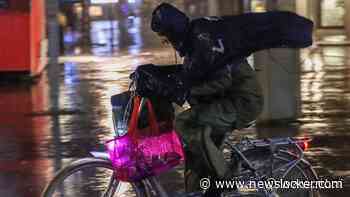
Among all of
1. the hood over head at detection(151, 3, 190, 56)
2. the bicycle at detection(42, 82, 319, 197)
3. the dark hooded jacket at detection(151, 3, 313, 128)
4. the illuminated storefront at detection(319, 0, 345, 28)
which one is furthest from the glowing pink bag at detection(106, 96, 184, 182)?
the illuminated storefront at detection(319, 0, 345, 28)

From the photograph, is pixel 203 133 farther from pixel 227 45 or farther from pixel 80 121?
pixel 80 121

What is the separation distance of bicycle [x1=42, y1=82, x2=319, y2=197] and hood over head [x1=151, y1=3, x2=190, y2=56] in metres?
0.66

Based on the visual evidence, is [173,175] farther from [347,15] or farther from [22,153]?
[347,15]

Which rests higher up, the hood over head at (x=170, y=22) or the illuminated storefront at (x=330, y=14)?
the hood over head at (x=170, y=22)

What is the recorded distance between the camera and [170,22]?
4.68 m

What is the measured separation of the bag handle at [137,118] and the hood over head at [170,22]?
47 cm

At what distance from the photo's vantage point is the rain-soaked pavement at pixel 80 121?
748 centimetres

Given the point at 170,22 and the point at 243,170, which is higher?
the point at 170,22

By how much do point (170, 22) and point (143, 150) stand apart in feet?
2.73

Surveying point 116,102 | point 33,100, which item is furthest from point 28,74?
point 116,102

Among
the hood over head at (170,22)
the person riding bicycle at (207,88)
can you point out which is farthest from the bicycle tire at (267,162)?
the hood over head at (170,22)

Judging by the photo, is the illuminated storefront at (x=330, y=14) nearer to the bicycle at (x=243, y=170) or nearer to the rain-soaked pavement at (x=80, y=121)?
the rain-soaked pavement at (x=80, y=121)

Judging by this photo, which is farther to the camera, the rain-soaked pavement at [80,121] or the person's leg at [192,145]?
the rain-soaked pavement at [80,121]

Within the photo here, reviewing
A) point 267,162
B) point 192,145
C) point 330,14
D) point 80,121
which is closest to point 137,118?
point 192,145
